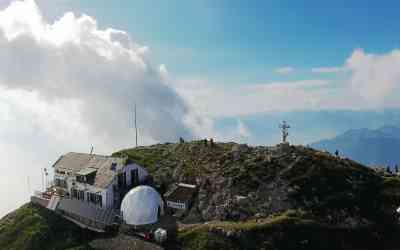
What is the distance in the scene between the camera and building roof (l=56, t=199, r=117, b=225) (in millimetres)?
65625

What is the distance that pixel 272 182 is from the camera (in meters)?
73.6

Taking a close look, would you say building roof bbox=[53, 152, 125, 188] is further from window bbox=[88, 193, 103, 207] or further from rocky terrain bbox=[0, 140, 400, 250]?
rocky terrain bbox=[0, 140, 400, 250]

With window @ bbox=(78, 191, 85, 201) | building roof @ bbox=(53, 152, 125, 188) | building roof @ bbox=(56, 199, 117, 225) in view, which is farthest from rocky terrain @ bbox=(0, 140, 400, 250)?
building roof @ bbox=(53, 152, 125, 188)

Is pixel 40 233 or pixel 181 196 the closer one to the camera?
pixel 40 233

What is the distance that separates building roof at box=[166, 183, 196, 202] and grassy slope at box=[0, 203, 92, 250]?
52.3 ft

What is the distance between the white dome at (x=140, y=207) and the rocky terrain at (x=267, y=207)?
3.87 metres

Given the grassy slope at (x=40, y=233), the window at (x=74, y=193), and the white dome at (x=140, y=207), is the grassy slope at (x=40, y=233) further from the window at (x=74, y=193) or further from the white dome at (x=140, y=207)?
the window at (x=74, y=193)

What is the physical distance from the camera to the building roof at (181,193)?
238 ft

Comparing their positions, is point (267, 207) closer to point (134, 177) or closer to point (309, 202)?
point (309, 202)

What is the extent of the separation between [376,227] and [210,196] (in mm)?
27367

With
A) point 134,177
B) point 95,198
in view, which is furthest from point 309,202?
point 95,198

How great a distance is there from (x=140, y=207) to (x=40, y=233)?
640 inches

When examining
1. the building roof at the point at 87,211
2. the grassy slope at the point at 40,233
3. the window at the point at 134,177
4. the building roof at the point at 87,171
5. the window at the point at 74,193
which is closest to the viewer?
the grassy slope at the point at 40,233

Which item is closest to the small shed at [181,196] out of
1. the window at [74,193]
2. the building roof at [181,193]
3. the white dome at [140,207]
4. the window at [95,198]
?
the building roof at [181,193]
